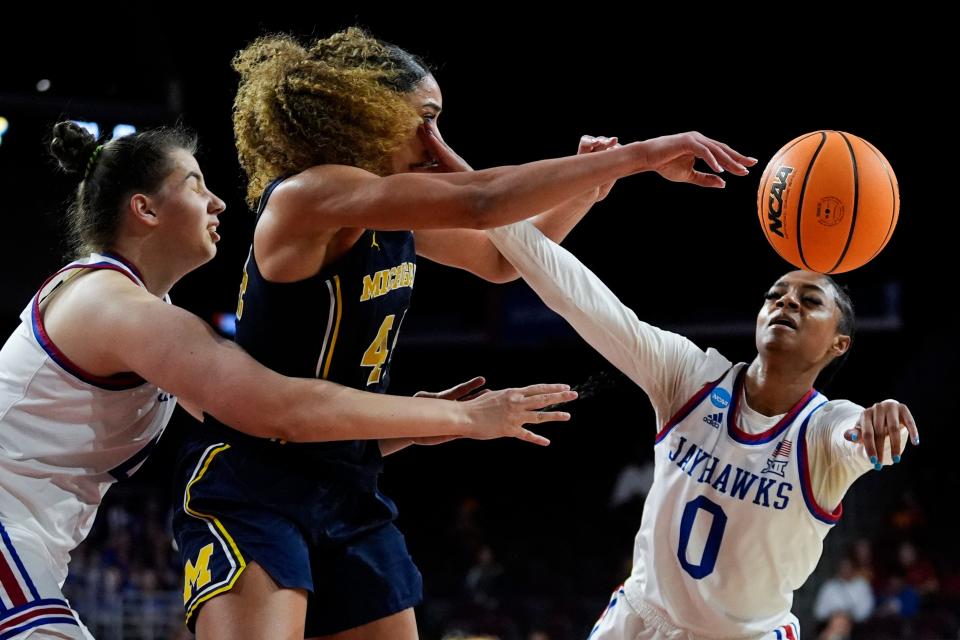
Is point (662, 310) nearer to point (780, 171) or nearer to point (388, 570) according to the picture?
point (780, 171)

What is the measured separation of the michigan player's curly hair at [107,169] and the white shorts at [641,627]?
202cm

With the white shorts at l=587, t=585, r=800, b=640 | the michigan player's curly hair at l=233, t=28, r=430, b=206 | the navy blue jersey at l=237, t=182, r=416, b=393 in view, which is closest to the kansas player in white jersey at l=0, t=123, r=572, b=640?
the navy blue jersey at l=237, t=182, r=416, b=393

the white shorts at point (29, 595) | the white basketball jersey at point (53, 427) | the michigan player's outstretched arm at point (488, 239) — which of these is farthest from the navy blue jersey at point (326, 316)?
the white shorts at point (29, 595)

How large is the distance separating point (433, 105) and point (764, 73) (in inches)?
359

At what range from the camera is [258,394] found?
8.02 feet

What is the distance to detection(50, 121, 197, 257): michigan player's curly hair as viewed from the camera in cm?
286

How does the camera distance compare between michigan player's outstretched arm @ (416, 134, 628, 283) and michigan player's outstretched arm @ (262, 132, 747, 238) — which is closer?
michigan player's outstretched arm @ (262, 132, 747, 238)

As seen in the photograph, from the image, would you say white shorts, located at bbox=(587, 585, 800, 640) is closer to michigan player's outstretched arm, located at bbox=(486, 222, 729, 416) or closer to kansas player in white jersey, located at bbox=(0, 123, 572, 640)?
michigan player's outstretched arm, located at bbox=(486, 222, 729, 416)

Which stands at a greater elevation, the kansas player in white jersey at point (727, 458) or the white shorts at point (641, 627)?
the kansas player in white jersey at point (727, 458)

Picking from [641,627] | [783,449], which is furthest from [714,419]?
[641,627]

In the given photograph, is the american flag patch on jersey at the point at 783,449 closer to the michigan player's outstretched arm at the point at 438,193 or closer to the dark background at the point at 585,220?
the michigan player's outstretched arm at the point at 438,193

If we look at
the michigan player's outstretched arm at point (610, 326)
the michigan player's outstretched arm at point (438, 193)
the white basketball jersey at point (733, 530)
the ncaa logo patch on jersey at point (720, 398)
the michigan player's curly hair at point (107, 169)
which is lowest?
the white basketball jersey at point (733, 530)

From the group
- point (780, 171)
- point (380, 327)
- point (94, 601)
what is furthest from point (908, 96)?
point (380, 327)

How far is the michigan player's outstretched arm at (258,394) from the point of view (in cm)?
246
